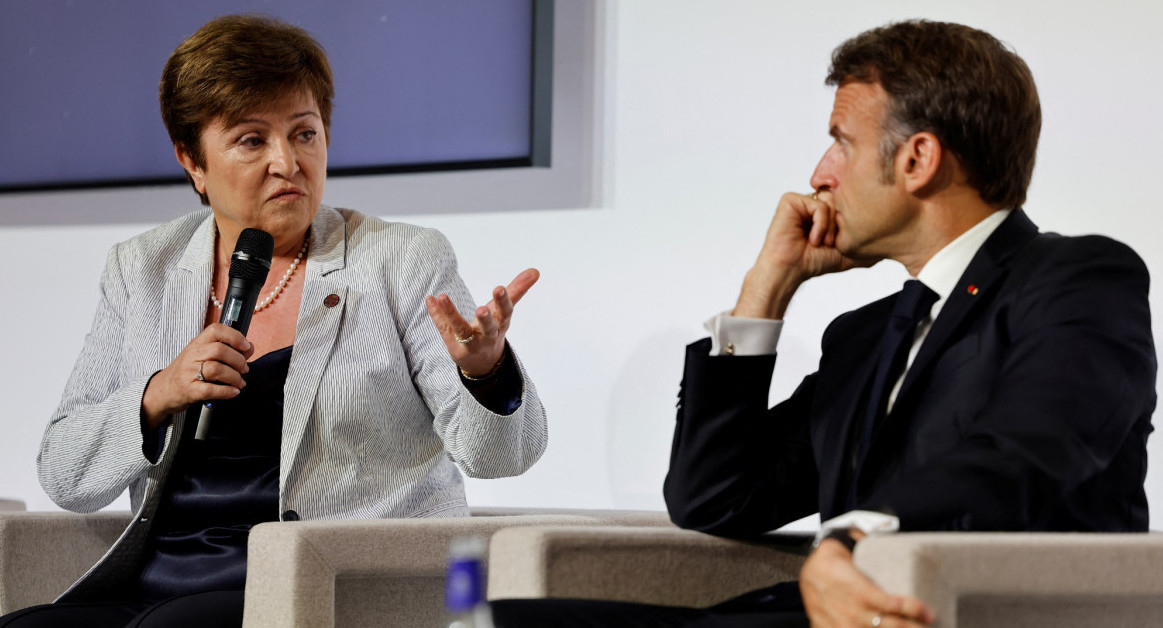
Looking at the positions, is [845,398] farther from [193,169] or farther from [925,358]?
[193,169]

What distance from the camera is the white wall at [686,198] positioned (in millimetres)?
2436

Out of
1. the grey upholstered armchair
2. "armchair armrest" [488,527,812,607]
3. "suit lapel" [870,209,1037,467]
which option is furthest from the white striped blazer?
"suit lapel" [870,209,1037,467]

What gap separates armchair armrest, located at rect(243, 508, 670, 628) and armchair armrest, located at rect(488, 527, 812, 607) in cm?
25

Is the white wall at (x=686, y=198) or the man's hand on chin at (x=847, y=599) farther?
the white wall at (x=686, y=198)

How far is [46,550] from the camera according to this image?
2168 millimetres

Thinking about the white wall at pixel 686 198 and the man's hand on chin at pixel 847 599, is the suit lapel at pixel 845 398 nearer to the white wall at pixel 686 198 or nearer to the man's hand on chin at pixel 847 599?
the man's hand on chin at pixel 847 599

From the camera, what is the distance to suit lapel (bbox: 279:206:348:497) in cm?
206

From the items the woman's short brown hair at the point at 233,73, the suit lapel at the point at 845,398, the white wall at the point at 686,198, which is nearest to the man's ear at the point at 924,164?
the suit lapel at the point at 845,398

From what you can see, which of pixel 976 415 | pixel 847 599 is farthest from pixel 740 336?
A: pixel 847 599

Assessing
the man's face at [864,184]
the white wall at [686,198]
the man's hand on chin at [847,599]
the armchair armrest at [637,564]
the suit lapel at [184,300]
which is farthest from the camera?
the white wall at [686,198]

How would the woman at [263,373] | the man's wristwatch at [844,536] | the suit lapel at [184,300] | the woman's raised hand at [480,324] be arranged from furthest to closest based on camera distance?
the suit lapel at [184,300]
the woman at [263,373]
the woman's raised hand at [480,324]
the man's wristwatch at [844,536]

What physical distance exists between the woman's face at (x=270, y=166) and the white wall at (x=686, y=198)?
645 millimetres

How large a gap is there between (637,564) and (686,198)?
3.80 ft

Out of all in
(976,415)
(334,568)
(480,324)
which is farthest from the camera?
(480,324)
